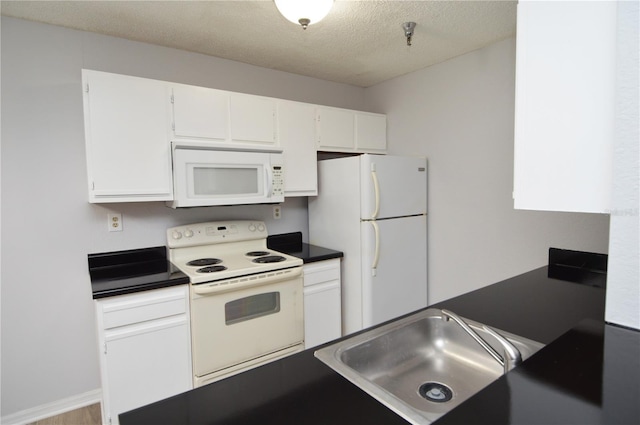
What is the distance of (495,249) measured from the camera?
8.59ft

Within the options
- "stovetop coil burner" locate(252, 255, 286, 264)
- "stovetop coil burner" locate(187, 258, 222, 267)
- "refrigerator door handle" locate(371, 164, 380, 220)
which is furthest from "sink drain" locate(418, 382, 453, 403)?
"stovetop coil burner" locate(187, 258, 222, 267)

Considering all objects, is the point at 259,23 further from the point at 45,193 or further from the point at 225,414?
the point at 225,414

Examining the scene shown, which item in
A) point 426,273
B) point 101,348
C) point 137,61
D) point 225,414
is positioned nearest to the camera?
point 225,414

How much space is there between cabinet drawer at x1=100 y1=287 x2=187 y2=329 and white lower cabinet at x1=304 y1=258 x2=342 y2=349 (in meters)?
0.89

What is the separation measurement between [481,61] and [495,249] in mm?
1404

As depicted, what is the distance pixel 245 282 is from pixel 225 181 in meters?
0.71

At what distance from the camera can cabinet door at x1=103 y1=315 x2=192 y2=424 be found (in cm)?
190

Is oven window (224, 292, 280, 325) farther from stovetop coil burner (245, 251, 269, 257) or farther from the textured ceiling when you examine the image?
the textured ceiling

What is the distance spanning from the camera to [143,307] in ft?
6.44

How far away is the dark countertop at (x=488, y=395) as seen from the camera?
0.70 meters

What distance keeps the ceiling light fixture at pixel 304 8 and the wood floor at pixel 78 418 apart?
8.56ft

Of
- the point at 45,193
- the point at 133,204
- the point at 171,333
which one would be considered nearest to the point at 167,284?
the point at 171,333

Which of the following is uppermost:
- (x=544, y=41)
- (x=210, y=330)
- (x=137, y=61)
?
(x=137, y=61)

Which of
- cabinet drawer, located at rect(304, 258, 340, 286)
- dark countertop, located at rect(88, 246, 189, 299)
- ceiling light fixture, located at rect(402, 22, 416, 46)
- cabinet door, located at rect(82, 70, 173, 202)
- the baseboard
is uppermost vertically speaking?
ceiling light fixture, located at rect(402, 22, 416, 46)
